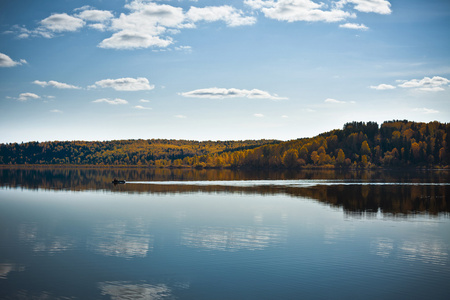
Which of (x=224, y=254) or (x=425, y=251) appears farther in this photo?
(x=425, y=251)

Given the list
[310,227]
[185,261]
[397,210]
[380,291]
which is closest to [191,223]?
[310,227]

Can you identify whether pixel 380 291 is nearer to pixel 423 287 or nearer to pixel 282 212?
pixel 423 287

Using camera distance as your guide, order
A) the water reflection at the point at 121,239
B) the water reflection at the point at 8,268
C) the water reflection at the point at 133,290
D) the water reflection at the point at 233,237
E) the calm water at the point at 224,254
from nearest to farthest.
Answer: the water reflection at the point at 133,290 < the calm water at the point at 224,254 < the water reflection at the point at 8,268 < the water reflection at the point at 121,239 < the water reflection at the point at 233,237

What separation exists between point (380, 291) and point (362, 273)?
10.5ft

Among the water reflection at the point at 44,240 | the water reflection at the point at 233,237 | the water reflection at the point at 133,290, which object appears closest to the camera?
the water reflection at the point at 133,290

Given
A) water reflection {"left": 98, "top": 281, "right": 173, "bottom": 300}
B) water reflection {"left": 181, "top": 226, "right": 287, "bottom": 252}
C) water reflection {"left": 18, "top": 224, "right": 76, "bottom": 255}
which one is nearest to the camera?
water reflection {"left": 98, "top": 281, "right": 173, "bottom": 300}

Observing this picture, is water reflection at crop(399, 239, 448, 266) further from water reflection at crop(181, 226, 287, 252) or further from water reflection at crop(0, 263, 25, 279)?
water reflection at crop(0, 263, 25, 279)

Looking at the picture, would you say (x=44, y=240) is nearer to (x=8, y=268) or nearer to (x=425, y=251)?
(x=8, y=268)

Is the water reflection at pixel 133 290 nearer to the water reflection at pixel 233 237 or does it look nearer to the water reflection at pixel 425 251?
the water reflection at pixel 233 237

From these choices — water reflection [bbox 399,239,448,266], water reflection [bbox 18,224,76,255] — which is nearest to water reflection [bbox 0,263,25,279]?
water reflection [bbox 18,224,76,255]

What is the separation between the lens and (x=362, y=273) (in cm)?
2631

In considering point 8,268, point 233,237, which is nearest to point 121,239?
point 233,237

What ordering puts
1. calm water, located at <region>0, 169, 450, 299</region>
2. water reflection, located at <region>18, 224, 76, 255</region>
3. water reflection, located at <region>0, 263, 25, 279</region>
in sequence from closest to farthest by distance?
calm water, located at <region>0, 169, 450, 299</region>, water reflection, located at <region>0, 263, 25, 279</region>, water reflection, located at <region>18, 224, 76, 255</region>

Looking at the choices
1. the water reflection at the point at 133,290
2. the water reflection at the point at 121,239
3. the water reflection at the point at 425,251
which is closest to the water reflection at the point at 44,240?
the water reflection at the point at 121,239
